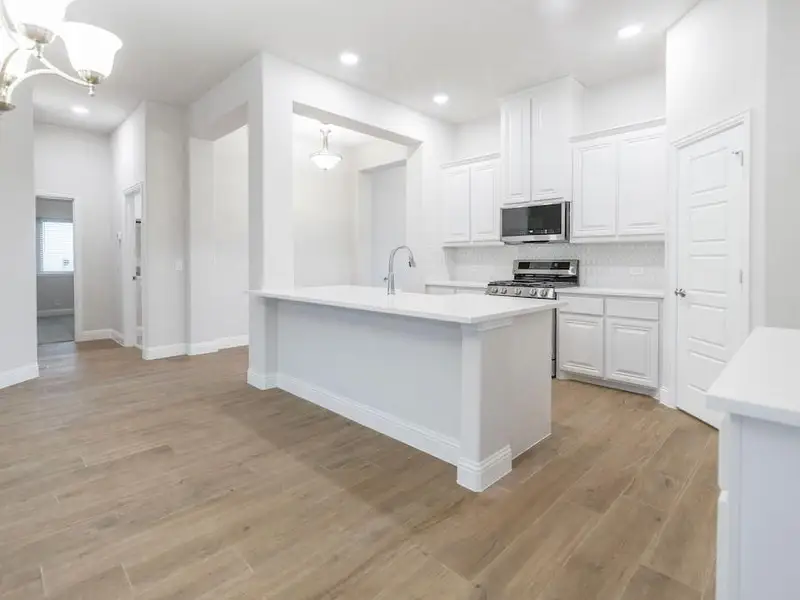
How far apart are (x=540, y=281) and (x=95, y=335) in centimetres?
633

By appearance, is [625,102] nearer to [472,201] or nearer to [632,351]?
[472,201]

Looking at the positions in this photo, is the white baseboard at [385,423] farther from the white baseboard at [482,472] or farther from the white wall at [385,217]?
the white wall at [385,217]

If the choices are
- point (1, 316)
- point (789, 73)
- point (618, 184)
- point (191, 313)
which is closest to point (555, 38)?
point (618, 184)

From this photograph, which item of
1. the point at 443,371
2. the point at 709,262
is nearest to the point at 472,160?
the point at 709,262

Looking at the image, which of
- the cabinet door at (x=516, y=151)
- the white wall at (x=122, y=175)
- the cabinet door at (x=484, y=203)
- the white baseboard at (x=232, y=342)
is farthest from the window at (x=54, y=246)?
the cabinet door at (x=516, y=151)

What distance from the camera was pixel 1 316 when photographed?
13.8 ft

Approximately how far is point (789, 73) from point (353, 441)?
3.43 metres

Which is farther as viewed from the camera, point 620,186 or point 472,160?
point 472,160

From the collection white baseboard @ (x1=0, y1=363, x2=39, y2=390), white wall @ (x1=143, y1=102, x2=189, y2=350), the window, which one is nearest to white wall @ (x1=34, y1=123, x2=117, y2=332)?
white wall @ (x1=143, y1=102, x2=189, y2=350)

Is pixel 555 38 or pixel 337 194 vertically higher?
pixel 555 38

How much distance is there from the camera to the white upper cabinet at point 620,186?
13.5ft

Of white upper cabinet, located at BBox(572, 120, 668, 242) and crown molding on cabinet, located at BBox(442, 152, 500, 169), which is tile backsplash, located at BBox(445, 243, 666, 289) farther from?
crown molding on cabinet, located at BBox(442, 152, 500, 169)

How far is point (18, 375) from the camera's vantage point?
14.2ft

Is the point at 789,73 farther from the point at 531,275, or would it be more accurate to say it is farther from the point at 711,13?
the point at 531,275
